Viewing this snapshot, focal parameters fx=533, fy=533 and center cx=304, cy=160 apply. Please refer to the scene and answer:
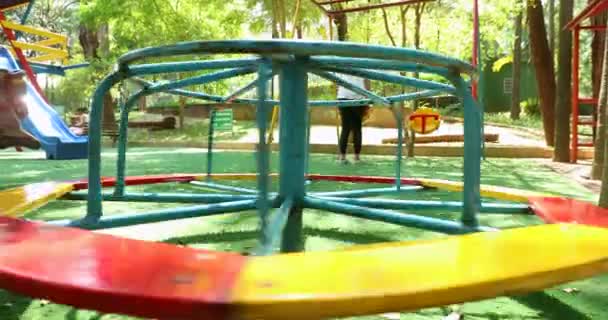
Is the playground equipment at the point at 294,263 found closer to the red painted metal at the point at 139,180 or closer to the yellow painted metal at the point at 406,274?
the yellow painted metal at the point at 406,274

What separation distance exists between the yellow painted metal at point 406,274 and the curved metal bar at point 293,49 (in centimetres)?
34

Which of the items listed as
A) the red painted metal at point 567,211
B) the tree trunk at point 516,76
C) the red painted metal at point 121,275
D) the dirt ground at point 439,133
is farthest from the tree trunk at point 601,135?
the tree trunk at point 516,76

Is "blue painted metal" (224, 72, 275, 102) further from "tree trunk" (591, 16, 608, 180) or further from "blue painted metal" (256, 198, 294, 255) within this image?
"tree trunk" (591, 16, 608, 180)

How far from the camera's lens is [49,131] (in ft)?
21.5

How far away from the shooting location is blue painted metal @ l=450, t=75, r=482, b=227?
49.6 inches

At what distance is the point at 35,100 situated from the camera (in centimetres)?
732

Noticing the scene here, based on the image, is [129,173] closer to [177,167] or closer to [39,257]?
[177,167]

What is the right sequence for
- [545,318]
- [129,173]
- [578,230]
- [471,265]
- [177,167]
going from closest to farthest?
[471,265]
[578,230]
[545,318]
[129,173]
[177,167]

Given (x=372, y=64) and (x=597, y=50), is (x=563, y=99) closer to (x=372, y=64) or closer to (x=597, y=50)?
(x=597, y=50)

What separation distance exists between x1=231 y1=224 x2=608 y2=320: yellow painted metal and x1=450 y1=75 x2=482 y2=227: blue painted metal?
13.7 inches

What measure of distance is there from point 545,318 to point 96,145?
1.16 m

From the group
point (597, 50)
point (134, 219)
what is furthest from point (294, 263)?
point (597, 50)


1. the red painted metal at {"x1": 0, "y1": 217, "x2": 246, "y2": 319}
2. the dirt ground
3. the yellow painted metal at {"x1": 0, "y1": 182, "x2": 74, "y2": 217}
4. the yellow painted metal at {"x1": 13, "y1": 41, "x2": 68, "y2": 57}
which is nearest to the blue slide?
the yellow painted metal at {"x1": 13, "y1": 41, "x2": 68, "y2": 57}

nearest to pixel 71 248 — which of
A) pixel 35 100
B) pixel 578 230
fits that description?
pixel 578 230
